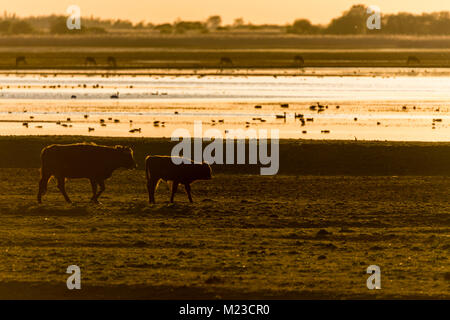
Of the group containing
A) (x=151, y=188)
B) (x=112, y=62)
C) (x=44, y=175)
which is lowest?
(x=151, y=188)

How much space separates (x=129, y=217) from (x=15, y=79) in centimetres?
5638

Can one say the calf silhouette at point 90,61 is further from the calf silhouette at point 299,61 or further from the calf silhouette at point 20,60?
the calf silhouette at point 299,61

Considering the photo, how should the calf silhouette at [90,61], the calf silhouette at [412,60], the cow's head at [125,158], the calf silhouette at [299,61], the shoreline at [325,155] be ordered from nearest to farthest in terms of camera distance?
the cow's head at [125,158] → the shoreline at [325,155] → the calf silhouette at [90,61] → the calf silhouette at [299,61] → the calf silhouette at [412,60]

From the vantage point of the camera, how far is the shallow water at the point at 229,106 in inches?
1457

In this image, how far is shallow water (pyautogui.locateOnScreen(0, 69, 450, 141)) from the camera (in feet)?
121

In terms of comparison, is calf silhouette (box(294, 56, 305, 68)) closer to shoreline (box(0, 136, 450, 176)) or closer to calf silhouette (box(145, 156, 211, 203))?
shoreline (box(0, 136, 450, 176))

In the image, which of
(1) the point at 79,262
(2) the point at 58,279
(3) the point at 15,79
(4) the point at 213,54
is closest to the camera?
(2) the point at 58,279

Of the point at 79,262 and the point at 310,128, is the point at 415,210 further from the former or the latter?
the point at 310,128

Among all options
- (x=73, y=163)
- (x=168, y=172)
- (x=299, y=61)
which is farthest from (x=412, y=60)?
(x=73, y=163)

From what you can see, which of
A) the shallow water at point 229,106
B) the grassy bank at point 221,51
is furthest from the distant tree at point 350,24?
the shallow water at point 229,106

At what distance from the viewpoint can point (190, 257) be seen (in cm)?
1598

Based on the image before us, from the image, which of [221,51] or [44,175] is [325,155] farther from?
[221,51]

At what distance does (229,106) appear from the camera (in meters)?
47.6
